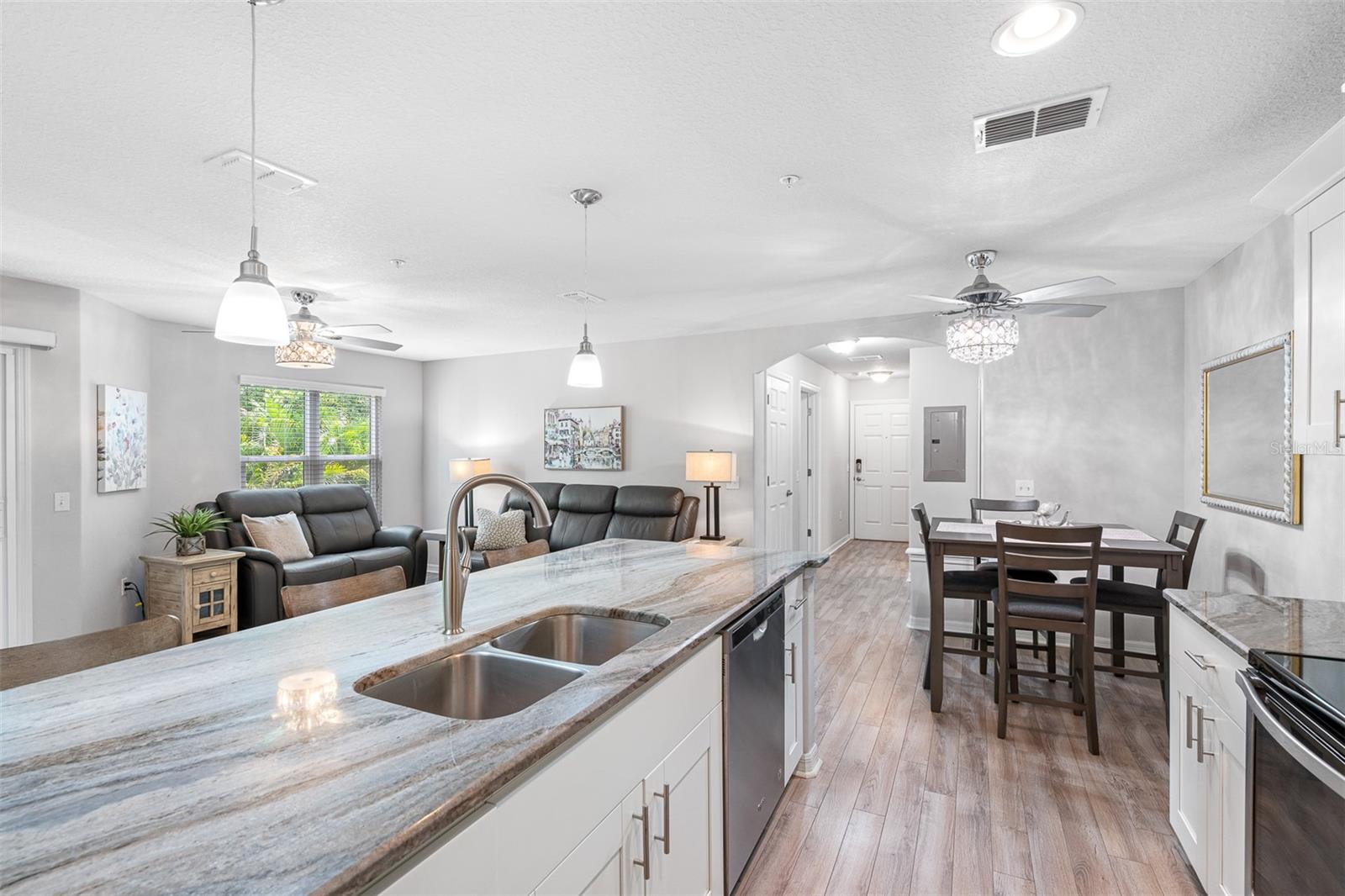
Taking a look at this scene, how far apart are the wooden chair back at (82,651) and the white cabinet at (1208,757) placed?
2718 millimetres

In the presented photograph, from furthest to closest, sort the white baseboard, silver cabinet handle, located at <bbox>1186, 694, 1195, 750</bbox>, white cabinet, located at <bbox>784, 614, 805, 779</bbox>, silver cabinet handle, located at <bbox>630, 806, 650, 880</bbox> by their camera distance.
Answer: the white baseboard < white cabinet, located at <bbox>784, 614, 805, 779</bbox> < silver cabinet handle, located at <bbox>1186, 694, 1195, 750</bbox> < silver cabinet handle, located at <bbox>630, 806, 650, 880</bbox>

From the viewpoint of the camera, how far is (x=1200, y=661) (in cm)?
182

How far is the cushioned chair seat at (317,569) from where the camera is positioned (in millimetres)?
4793

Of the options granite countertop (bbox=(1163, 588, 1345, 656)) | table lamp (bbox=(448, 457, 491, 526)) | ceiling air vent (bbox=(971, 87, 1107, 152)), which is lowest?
granite countertop (bbox=(1163, 588, 1345, 656))

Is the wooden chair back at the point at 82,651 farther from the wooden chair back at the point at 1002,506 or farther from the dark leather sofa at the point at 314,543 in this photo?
the wooden chair back at the point at 1002,506

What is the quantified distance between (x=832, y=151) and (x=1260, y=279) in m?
2.42

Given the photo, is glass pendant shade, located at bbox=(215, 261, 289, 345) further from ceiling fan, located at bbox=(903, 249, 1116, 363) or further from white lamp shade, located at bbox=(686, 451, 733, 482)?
white lamp shade, located at bbox=(686, 451, 733, 482)

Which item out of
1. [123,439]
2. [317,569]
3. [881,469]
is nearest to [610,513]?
[317,569]

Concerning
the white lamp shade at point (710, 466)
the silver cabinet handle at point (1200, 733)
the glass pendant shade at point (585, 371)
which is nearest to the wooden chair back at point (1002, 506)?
the white lamp shade at point (710, 466)

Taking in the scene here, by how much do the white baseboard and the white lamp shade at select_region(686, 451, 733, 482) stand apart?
128 inches

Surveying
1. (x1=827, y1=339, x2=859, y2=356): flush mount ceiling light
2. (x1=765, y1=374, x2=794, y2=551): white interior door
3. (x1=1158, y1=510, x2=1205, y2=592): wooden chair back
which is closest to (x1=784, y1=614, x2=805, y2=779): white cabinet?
(x1=1158, y1=510, x2=1205, y2=592): wooden chair back

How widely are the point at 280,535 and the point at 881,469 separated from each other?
24.1 ft

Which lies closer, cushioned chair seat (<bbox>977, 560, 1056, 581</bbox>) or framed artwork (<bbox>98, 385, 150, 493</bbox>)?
cushioned chair seat (<bbox>977, 560, 1056, 581</bbox>)

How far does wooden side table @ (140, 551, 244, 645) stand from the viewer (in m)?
4.33
